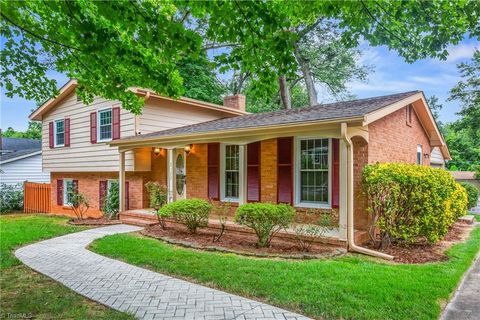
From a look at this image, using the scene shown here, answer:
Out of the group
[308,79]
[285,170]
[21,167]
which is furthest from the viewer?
[308,79]

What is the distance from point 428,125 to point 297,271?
9652 millimetres

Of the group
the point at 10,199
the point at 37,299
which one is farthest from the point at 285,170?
the point at 10,199

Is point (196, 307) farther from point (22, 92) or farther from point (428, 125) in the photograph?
point (428, 125)

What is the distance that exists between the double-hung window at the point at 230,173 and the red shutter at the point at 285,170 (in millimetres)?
1721

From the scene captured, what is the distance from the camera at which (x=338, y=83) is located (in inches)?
926

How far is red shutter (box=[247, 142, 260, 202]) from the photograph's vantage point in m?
10.0

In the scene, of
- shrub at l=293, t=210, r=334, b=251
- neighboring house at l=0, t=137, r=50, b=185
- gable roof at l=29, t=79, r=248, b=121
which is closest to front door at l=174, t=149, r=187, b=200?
gable roof at l=29, t=79, r=248, b=121

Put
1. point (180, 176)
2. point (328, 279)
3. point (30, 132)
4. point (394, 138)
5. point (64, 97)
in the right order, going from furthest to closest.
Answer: point (30, 132)
point (64, 97)
point (180, 176)
point (394, 138)
point (328, 279)

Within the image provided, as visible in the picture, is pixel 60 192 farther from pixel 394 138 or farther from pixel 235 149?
pixel 394 138

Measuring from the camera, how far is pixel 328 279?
5152mm

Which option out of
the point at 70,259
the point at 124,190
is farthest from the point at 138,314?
the point at 124,190

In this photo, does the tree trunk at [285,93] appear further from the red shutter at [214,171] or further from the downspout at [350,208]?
the downspout at [350,208]

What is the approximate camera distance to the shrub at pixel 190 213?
8.63 metres

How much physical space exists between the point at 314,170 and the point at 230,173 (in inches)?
119
